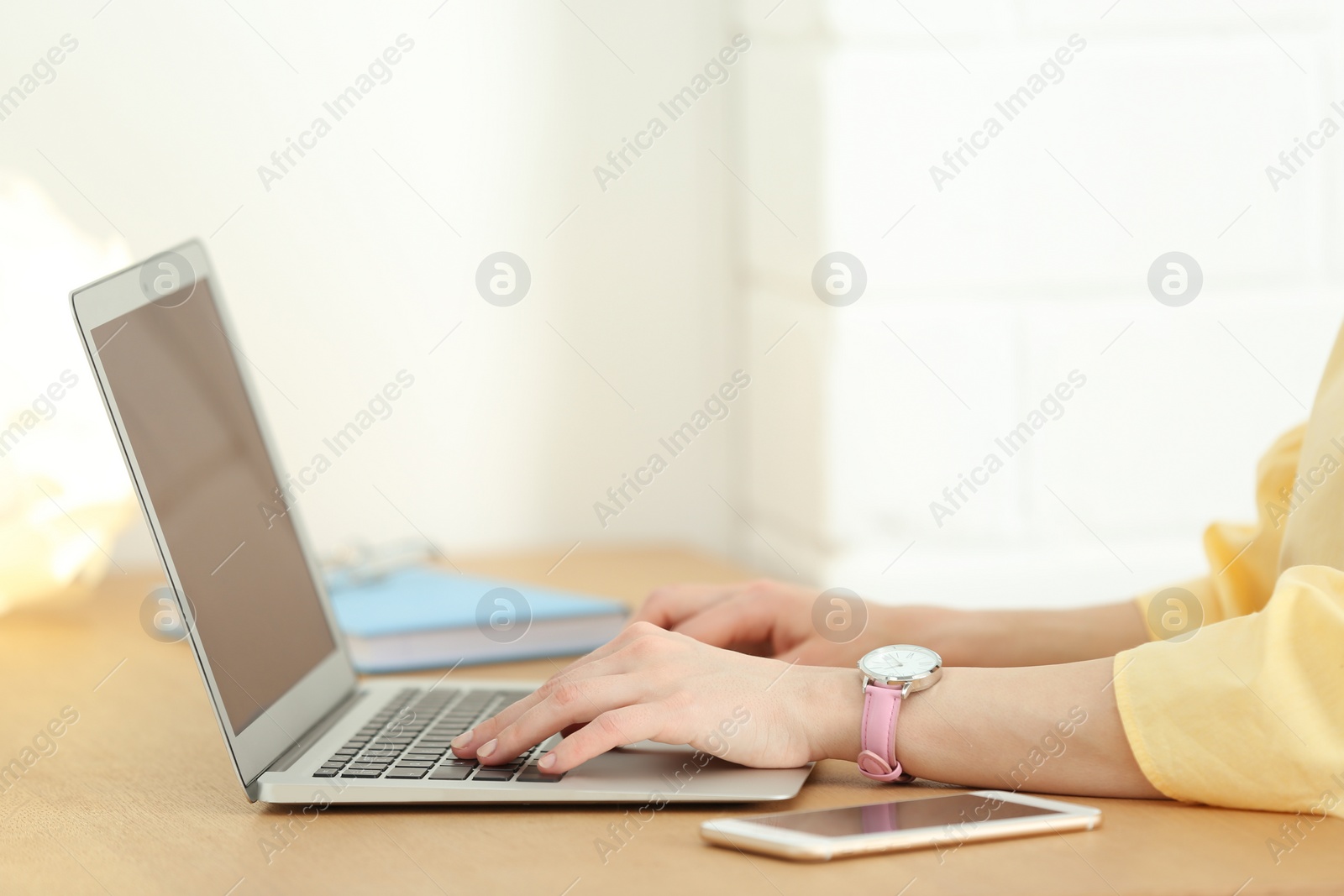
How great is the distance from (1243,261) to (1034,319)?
0.24m

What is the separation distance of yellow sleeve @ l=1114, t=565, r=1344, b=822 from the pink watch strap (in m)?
0.11

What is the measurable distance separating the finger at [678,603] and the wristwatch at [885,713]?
26cm

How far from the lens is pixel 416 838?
1.99ft

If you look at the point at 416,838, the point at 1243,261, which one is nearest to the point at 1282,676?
the point at 416,838

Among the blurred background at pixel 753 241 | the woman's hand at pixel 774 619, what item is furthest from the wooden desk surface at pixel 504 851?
the blurred background at pixel 753 241

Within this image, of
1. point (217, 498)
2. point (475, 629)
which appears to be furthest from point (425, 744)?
point (475, 629)

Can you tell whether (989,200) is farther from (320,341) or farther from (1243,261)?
(320,341)

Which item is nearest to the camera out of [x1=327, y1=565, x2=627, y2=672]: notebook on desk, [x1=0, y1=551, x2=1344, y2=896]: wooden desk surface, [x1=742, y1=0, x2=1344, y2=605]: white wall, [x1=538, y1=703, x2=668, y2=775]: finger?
[x1=0, y1=551, x2=1344, y2=896]: wooden desk surface

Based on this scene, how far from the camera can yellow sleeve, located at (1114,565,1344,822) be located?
1.98ft

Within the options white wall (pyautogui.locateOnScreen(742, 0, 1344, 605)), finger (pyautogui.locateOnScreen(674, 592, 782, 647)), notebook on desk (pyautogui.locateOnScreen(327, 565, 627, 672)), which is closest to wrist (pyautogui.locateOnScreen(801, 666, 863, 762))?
finger (pyautogui.locateOnScreen(674, 592, 782, 647))

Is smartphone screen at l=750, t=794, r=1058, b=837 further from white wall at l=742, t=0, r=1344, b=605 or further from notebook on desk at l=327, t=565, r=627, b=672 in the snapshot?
white wall at l=742, t=0, r=1344, b=605

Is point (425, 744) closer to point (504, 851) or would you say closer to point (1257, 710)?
point (504, 851)

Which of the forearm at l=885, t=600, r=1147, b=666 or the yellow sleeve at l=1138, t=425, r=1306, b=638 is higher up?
the yellow sleeve at l=1138, t=425, r=1306, b=638

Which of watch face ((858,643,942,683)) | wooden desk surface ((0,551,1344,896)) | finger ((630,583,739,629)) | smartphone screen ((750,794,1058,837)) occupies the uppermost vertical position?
watch face ((858,643,942,683))
